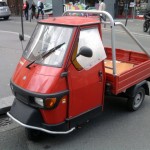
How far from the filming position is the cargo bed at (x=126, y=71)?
4.52 m

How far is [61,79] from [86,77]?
1.44 feet

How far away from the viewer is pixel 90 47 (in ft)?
13.5

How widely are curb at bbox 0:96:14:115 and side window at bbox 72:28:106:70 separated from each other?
197cm

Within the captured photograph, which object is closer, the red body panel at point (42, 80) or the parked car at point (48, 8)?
the red body panel at point (42, 80)

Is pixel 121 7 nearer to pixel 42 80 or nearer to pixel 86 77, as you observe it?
pixel 86 77

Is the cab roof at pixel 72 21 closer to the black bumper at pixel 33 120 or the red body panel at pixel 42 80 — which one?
the red body panel at pixel 42 80

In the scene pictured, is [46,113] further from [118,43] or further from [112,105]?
[118,43]

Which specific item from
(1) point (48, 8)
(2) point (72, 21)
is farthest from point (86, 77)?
(1) point (48, 8)

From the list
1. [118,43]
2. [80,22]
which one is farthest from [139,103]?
[118,43]

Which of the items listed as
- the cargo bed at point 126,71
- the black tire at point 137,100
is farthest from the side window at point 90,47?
the black tire at point 137,100

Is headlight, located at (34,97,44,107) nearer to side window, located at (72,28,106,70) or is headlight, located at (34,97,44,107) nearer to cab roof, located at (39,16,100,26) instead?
side window, located at (72,28,106,70)

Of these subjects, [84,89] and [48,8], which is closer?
[84,89]

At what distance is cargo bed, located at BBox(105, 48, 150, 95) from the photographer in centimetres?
452

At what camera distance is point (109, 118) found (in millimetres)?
5000
